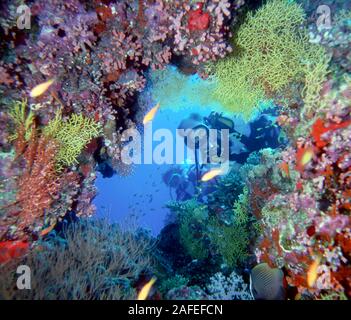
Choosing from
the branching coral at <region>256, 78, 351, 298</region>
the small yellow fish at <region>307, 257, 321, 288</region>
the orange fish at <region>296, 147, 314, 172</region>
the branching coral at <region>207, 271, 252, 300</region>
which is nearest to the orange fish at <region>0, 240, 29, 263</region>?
the branching coral at <region>207, 271, 252, 300</region>

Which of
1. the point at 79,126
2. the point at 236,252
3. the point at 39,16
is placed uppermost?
the point at 39,16

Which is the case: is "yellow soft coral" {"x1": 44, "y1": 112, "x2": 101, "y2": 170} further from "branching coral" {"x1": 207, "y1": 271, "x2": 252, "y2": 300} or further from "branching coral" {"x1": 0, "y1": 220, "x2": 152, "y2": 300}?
"branching coral" {"x1": 207, "y1": 271, "x2": 252, "y2": 300}

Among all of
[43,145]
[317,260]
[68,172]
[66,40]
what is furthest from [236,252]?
[66,40]

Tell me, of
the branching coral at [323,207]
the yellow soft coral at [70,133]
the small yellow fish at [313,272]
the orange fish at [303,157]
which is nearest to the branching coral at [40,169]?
the yellow soft coral at [70,133]

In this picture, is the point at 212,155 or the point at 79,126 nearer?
the point at 79,126

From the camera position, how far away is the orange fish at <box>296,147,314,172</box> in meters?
4.20

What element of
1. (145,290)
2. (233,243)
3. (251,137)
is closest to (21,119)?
(145,290)

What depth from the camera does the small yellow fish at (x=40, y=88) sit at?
14.6 ft

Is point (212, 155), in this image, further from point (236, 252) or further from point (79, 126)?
point (79, 126)

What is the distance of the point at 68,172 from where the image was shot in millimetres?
5172

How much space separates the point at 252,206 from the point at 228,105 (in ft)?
7.53

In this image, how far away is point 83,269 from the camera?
477 cm

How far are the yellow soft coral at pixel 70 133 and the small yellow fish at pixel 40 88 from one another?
393mm

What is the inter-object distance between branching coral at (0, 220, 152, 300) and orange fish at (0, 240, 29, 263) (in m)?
0.12
